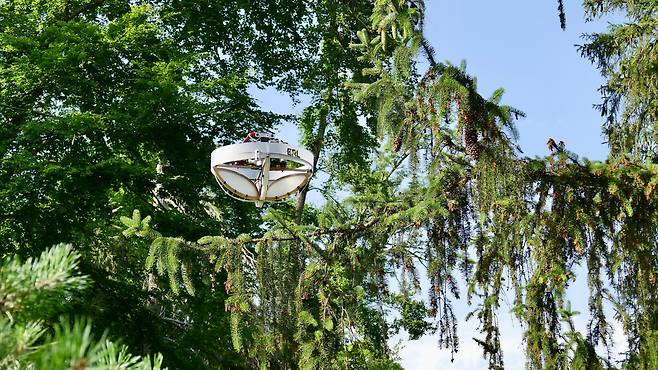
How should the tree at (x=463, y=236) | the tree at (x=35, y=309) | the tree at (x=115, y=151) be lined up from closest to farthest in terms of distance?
the tree at (x=35, y=309)
the tree at (x=463, y=236)
the tree at (x=115, y=151)

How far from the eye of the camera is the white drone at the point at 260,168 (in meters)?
6.03

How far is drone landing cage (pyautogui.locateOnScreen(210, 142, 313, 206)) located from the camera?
237 inches

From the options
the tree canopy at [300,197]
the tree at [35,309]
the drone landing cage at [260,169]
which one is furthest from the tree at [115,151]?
the tree at [35,309]

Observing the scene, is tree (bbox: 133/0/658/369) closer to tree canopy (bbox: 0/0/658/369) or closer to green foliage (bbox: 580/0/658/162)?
tree canopy (bbox: 0/0/658/369)

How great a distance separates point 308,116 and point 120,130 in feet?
16.2

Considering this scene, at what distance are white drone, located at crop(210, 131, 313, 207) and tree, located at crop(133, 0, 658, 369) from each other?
15.2 inches

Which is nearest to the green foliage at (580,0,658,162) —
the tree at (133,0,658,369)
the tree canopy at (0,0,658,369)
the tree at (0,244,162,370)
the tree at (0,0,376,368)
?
the tree canopy at (0,0,658,369)

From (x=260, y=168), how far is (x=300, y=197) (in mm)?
10709

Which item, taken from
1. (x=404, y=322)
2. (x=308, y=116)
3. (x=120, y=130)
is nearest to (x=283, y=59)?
(x=308, y=116)

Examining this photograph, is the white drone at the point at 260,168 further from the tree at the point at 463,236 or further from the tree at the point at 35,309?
the tree at the point at 35,309

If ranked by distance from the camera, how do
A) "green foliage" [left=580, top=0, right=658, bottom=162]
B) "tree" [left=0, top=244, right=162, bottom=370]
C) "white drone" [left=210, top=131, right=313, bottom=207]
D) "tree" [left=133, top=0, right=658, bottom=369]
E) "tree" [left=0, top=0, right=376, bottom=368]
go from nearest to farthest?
"tree" [left=0, top=244, right=162, bottom=370] < "tree" [left=133, top=0, right=658, bottom=369] < "white drone" [left=210, top=131, right=313, bottom=207] < "green foliage" [left=580, top=0, right=658, bottom=162] < "tree" [left=0, top=0, right=376, bottom=368]

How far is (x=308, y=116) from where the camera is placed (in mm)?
15734

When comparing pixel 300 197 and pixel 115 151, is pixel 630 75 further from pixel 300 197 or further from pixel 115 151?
pixel 300 197

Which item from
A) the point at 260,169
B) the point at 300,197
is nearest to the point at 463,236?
the point at 260,169
